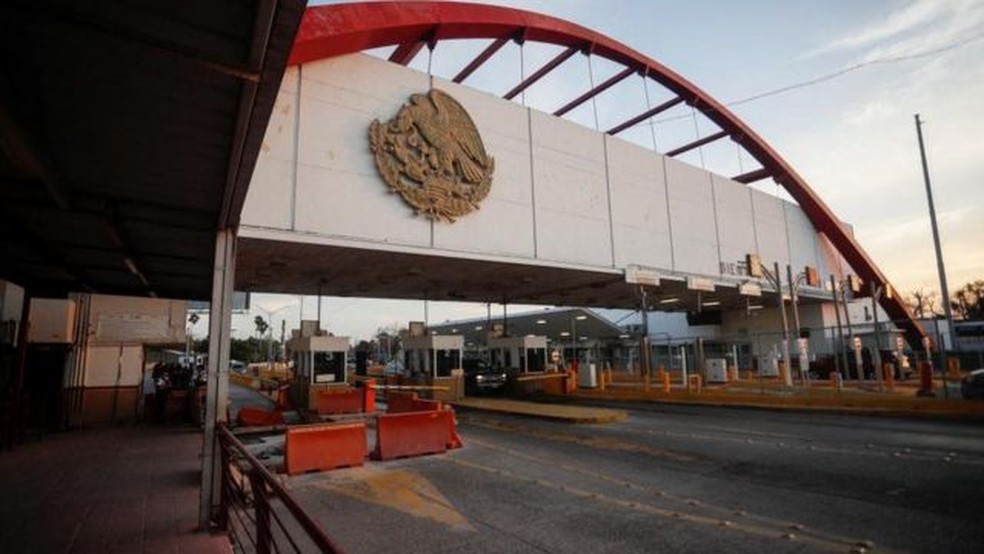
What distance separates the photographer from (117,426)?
16531mm

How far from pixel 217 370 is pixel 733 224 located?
31.0 metres

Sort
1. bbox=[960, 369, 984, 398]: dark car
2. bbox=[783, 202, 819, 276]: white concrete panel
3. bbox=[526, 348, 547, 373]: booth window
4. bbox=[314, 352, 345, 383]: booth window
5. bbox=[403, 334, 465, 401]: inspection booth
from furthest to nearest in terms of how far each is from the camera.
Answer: bbox=[783, 202, 819, 276]: white concrete panel
bbox=[526, 348, 547, 373]: booth window
bbox=[403, 334, 465, 401]: inspection booth
bbox=[314, 352, 345, 383]: booth window
bbox=[960, 369, 984, 398]: dark car

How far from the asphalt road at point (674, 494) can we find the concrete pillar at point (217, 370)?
4.59ft

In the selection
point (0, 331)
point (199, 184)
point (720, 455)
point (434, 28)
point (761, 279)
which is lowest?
point (720, 455)

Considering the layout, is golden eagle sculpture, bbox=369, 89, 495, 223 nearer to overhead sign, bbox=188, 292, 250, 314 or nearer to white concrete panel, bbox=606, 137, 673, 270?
white concrete panel, bbox=606, 137, 673, 270

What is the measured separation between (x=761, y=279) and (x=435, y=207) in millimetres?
23472

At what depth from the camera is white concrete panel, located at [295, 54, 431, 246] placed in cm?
1620

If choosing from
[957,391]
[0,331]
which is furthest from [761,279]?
[0,331]

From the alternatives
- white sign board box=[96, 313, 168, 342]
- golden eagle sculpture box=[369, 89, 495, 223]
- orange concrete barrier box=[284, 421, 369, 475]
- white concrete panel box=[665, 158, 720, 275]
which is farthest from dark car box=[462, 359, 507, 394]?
orange concrete barrier box=[284, 421, 369, 475]

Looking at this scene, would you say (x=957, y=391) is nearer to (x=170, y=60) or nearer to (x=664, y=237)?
(x=664, y=237)

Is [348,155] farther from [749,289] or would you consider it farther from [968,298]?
[968,298]

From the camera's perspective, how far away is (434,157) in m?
18.8

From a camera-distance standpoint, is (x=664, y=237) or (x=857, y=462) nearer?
(x=857, y=462)

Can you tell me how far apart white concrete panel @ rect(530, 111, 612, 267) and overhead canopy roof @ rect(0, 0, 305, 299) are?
15255 millimetres
